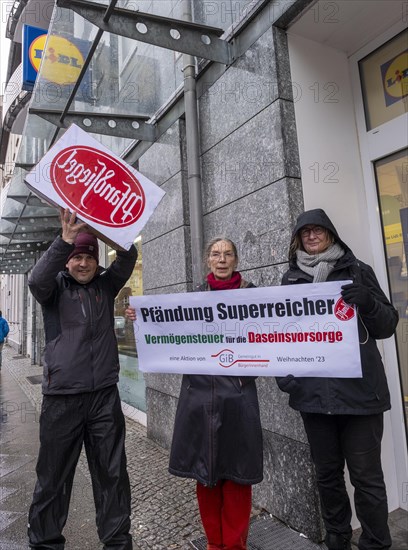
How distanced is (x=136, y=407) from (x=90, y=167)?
4.69 meters

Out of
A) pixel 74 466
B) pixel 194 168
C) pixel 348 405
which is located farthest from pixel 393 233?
pixel 74 466

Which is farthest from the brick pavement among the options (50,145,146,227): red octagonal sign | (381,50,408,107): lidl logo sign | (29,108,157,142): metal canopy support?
(29,108,157,142): metal canopy support

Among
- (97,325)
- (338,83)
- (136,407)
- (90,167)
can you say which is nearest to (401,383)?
(97,325)

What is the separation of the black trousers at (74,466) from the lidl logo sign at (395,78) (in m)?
2.94

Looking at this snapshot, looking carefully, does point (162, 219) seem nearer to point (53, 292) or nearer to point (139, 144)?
point (139, 144)

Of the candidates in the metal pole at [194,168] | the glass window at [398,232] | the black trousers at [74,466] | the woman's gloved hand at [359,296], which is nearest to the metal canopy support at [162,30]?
the metal pole at [194,168]

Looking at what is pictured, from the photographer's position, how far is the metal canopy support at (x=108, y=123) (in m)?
4.67

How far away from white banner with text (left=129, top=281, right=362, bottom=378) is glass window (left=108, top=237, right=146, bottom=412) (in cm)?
331

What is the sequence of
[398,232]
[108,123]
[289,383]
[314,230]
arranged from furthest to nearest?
[108,123] < [398,232] < [314,230] < [289,383]

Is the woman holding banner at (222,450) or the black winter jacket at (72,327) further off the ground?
the black winter jacket at (72,327)

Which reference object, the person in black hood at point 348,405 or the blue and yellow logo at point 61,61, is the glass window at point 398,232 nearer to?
the person in black hood at point 348,405

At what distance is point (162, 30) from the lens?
3410mm

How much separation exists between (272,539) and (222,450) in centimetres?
108

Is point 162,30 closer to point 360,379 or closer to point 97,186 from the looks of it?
point 97,186
